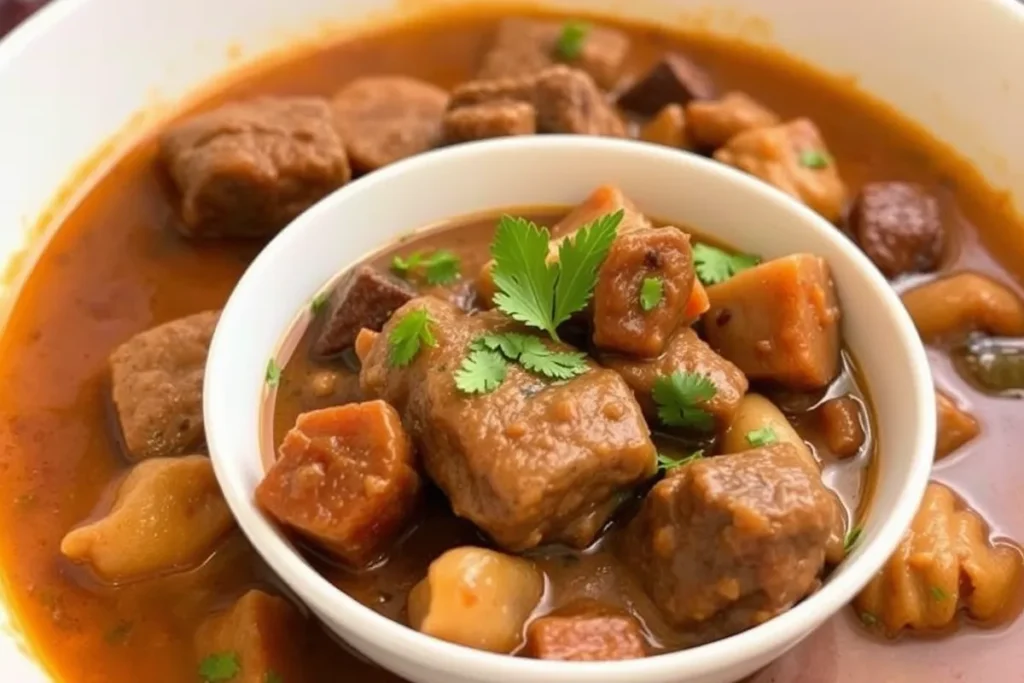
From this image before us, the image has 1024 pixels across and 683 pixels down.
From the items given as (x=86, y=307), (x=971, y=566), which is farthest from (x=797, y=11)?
(x=86, y=307)

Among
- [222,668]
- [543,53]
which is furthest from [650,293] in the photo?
[543,53]

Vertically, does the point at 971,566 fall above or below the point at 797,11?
below

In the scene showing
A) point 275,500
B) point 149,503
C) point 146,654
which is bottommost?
point 146,654

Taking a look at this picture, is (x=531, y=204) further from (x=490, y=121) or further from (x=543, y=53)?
(x=543, y=53)

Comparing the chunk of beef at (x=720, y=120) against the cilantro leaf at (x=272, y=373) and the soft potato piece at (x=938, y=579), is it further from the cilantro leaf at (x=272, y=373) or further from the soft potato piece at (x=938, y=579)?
the cilantro leaf at (x=272, y=373)

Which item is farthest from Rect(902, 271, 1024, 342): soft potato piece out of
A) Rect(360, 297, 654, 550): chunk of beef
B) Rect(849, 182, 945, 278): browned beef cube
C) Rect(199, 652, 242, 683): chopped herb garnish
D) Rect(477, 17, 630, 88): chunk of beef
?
Rect(199, 652, 242, 683): chopped herb garnish

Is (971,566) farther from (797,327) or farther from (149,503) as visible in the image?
(149,503)

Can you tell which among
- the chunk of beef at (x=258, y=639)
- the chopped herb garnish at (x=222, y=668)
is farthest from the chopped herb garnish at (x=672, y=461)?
the chopped herb garnish at (x=222, y=668)
